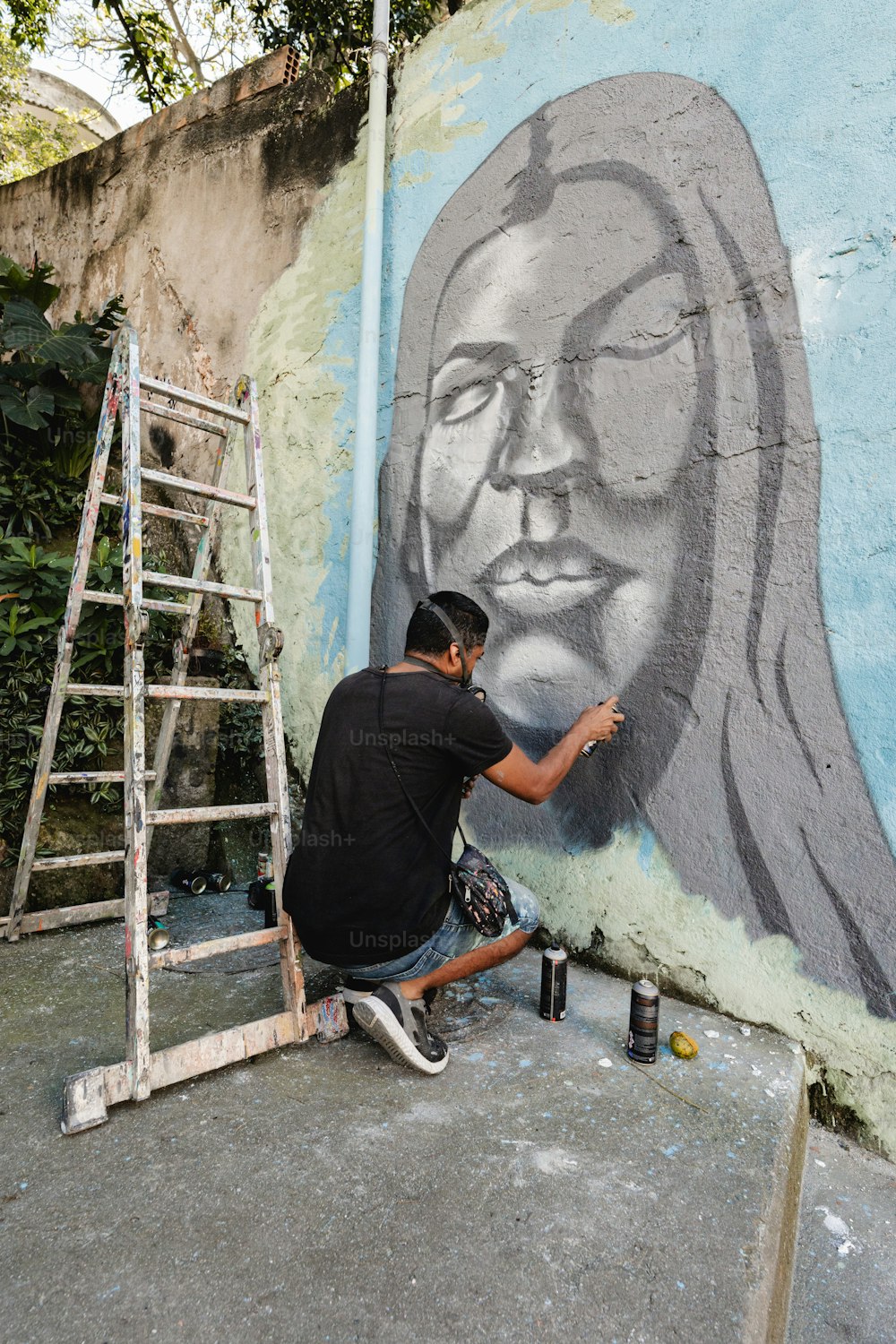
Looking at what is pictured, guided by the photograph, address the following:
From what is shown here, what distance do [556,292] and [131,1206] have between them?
305 cm

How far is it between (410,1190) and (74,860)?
77.8 inches

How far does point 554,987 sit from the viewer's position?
235 cm

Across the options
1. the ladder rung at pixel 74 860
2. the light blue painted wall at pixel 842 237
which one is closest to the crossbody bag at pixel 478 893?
the light blue painted wall at pixel 842 237

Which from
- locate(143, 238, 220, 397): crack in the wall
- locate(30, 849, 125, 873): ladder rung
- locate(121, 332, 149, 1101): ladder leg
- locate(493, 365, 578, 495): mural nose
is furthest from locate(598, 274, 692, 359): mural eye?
locate(30, 849, 125, 873): ladder rung

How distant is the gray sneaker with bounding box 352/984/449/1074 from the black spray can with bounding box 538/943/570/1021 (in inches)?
14.9

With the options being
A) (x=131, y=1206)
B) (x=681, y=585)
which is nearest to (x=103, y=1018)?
(x=131, y=1206)

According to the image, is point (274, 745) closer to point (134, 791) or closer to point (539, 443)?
point (134, 791)

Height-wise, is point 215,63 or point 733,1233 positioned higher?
point 215,63

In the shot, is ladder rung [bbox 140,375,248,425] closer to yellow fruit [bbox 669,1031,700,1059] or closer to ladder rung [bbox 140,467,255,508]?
ladder rung [bbox 140,467,255,508]

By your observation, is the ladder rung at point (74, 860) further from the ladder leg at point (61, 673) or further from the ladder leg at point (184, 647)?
the ladder leg at point (184, 647)

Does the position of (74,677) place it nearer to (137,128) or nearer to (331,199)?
(331,199)

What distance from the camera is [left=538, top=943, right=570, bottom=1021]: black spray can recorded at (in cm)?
235

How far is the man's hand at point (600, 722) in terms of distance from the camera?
2514mm

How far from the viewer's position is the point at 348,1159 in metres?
1.68
